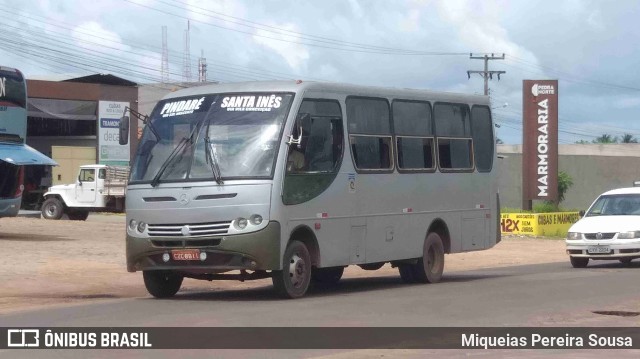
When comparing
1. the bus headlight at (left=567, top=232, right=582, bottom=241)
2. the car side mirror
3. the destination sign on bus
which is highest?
the destination sign on bus

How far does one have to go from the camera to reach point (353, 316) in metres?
13.9

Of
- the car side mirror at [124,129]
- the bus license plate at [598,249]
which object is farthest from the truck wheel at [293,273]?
the bus license plate at [598,249]

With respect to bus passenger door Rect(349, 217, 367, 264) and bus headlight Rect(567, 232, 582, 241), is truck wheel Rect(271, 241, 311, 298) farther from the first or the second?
bus headlight Rect(567, 232, 582, 241)

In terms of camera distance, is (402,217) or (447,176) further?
(447,176)

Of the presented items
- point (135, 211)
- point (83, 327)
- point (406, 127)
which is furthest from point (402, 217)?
point (83, 327)

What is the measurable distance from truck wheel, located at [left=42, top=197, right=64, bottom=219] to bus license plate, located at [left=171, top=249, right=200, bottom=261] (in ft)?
95.9

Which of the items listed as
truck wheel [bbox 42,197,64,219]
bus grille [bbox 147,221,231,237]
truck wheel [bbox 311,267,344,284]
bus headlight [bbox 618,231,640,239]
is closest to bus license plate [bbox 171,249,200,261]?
bus grille [bbox 147,221,231,237]

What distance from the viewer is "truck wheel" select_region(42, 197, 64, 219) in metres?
43.9

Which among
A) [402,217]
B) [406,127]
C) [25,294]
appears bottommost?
[25,294]

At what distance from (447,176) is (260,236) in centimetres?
580

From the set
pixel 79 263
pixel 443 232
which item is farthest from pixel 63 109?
pixel 443 232

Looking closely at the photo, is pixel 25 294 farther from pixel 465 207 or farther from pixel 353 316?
pixel 465 207

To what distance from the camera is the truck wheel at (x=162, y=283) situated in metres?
16.7

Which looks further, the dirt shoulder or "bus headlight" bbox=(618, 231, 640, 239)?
"bus headlight" bbox=(618, 231, 640, 239)
